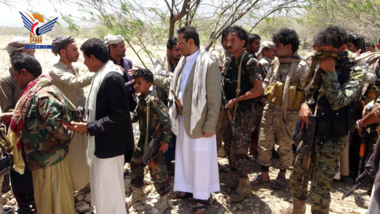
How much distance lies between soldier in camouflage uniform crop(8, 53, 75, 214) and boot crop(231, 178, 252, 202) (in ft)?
6.11

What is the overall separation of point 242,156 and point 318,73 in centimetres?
143

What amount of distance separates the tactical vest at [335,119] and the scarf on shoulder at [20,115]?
2510 millimetres

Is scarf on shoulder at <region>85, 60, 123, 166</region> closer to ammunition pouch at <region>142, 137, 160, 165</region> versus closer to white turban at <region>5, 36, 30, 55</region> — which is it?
ammunition pouch at <region>142, 137, 160, 165</region>

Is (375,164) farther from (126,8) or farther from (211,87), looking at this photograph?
(126,8)

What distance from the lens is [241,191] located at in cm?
368

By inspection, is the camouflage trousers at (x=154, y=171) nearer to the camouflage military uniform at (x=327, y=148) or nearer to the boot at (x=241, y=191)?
the boot at (x=241, y=191)

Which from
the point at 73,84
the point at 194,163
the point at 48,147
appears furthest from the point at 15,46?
the point at 194,163

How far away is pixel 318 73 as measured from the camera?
9.12ft

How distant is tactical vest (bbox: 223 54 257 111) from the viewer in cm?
362

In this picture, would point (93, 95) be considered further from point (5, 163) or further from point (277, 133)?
point (277, 133)

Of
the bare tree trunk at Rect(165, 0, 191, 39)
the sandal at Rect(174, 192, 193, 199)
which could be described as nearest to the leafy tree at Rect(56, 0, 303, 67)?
the bare tree trunk at Rect(165, 0, 191, 39)

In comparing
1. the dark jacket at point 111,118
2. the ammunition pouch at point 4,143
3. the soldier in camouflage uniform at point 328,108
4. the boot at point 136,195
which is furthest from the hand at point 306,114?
the ammunition pouch at point 4,143

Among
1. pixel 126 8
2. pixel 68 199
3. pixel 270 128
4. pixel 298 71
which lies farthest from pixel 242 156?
pixel 126 8

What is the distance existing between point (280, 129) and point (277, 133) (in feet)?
0.27
